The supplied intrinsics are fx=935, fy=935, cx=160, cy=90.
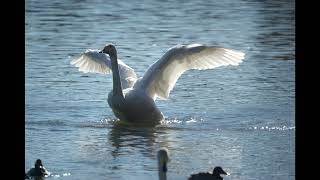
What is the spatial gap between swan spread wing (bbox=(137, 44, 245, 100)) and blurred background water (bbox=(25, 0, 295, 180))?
373 mm

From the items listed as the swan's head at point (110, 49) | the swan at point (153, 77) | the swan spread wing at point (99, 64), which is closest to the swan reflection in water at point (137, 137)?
the swan at point (153, 77)

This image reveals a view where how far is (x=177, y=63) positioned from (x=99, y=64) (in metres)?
1.69

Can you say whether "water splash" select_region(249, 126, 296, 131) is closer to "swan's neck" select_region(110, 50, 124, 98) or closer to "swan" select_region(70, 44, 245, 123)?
"swan" select_region(70, 44, 245, 123)

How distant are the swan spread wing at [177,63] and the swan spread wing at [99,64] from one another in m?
0.66

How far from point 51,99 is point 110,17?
32.5 feet

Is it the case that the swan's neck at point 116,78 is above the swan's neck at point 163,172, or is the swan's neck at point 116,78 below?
above

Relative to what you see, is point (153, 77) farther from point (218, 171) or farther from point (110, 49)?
point (218, 171)

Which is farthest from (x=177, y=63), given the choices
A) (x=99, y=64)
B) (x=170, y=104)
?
(x=99, y=64)

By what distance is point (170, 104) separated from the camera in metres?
12.0

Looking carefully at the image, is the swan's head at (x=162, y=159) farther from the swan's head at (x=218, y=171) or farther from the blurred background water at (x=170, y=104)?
the blurred background water at (x=170, y=104)

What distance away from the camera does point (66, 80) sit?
43.8 ft

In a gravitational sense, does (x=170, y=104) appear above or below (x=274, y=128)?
above

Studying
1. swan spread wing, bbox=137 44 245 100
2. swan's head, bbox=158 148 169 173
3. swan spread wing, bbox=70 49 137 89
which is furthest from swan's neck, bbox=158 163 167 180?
swan spread wing, bbox=70 49 137 89

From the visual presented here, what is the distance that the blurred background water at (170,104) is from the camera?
861 centimetres
